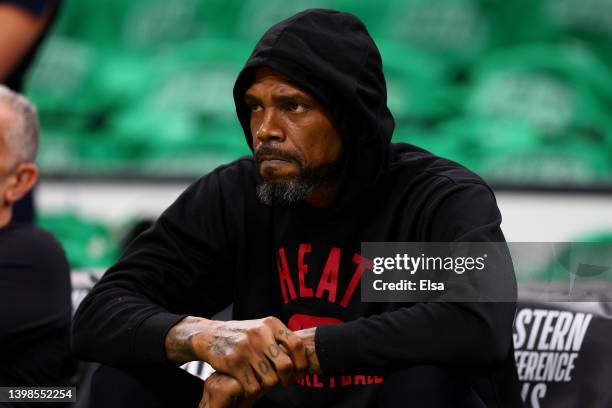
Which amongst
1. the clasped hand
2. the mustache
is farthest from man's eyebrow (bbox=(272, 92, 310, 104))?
the clasped hand

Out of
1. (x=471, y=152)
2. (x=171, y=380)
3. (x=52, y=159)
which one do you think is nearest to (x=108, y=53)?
(x=52, y=159)

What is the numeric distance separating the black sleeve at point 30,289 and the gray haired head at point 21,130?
0.65 ft

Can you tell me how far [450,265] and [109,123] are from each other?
3441 mm

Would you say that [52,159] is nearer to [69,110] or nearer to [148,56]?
[69,110]

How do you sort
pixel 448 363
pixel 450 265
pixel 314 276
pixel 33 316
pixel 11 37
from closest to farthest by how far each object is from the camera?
pixel 448 363 → pixel 450 265 → pixel 314 276 → pixel 33 316 → pixel 11 37

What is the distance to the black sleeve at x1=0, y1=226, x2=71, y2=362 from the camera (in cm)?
242

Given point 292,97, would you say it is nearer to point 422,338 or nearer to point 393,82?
point 422,338

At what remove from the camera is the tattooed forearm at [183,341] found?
2.07 metres

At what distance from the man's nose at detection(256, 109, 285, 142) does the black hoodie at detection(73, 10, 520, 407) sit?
9 centimetres

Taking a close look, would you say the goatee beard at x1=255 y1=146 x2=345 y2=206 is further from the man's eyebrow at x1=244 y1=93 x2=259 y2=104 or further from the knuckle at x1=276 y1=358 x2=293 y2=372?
the knuckle at x1=276 y1=358 x2=293 y2=372

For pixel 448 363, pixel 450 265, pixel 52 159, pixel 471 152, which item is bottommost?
pixel 52 159

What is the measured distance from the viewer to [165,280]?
2340mm

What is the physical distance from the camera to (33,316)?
2.45 meters

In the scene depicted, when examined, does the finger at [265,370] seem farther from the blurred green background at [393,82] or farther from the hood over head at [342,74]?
the blurred green background at [393,82]
